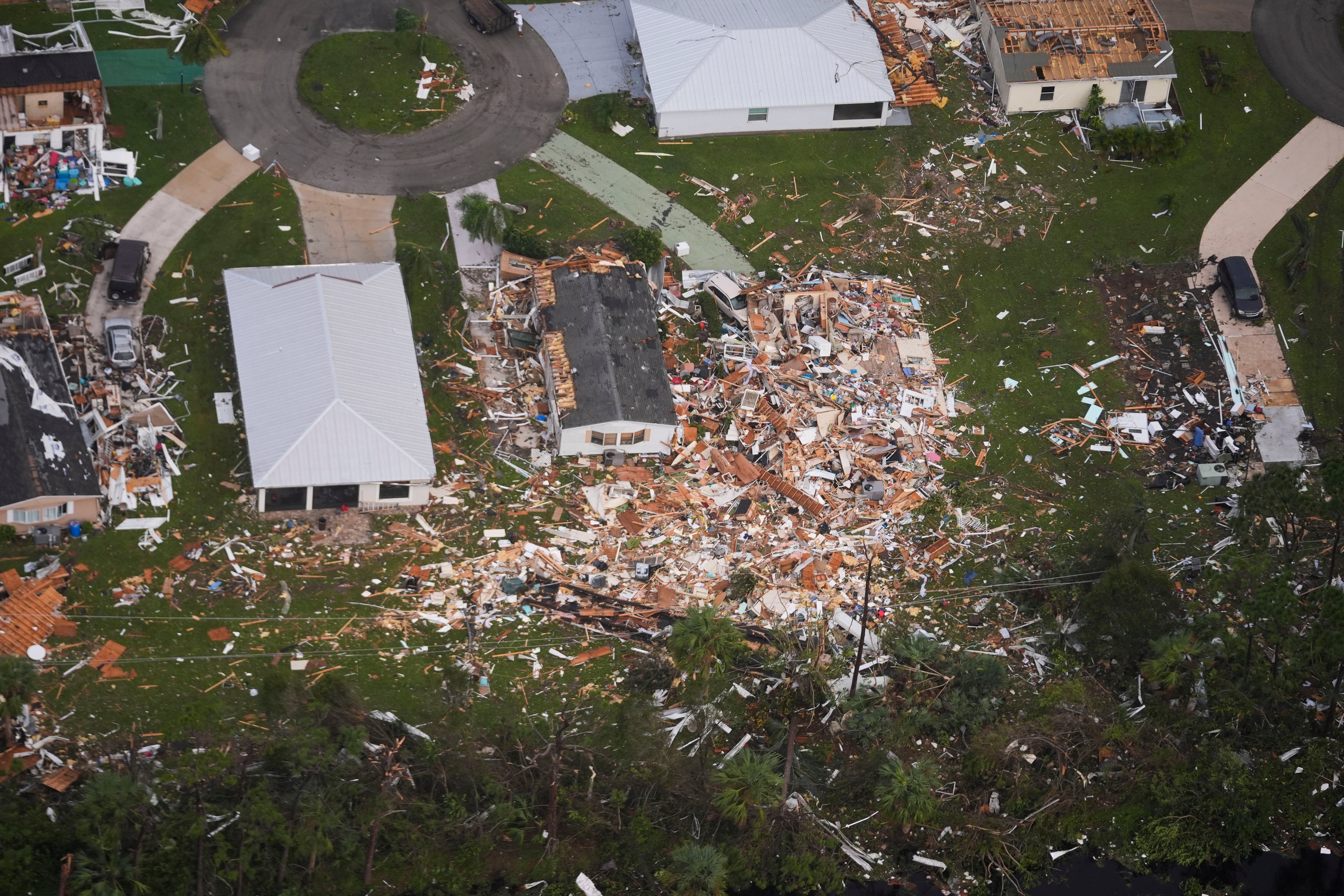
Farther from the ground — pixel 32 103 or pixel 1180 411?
pixel 32 103

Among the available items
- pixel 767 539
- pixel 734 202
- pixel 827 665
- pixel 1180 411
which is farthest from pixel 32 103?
pixel 1180 411

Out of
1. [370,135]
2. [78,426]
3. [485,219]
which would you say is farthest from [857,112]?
[78,426]

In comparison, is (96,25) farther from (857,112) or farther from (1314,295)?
(1314,295)

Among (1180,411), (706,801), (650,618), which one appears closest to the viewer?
(706,801)

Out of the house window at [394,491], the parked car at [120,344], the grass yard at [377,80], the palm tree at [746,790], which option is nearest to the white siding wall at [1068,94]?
the grass yard at [377,80]

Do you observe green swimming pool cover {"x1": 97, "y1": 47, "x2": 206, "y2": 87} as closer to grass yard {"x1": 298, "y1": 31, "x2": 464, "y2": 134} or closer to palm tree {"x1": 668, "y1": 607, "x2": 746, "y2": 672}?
grass yard {"x1": 298, "y1": 31, "x2": 464, "y2": 134}

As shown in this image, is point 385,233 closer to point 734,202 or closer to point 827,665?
point 734,202
